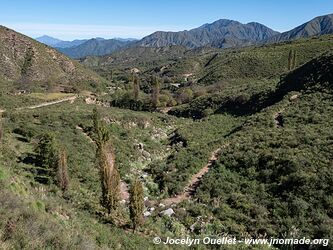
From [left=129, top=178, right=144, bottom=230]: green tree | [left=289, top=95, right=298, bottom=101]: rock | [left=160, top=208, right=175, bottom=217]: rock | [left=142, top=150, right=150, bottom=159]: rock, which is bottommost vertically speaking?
[left=142, top=150, right=150, bottom=159]: rock

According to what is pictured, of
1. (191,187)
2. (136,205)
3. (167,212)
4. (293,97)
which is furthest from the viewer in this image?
(293,97)

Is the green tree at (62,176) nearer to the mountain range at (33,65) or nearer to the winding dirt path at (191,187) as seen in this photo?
the winding dirt path at (191,187)

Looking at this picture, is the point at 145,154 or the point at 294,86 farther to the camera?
the point at 294,86

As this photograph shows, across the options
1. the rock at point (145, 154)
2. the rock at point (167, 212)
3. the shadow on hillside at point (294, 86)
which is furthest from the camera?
the shadow on hillside at point (294, 86)

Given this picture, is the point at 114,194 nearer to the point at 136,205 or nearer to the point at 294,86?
the point at 136,205

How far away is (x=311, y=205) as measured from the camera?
2114 cm

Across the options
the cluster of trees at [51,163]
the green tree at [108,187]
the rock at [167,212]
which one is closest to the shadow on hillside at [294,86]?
the rock at [167,212]

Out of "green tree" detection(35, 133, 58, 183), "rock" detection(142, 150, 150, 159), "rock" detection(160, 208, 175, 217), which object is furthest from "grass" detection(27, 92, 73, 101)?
"rock" detection(160, 208, 175, 217)

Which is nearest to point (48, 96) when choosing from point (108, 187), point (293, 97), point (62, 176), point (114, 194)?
point (293, 97)

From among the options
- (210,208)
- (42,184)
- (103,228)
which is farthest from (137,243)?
(42,184)

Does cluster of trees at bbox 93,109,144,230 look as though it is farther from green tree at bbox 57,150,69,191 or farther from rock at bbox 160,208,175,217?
green tree at bbox 57,150,69,191

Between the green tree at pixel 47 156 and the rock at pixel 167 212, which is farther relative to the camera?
the green tree at pixel 47 156

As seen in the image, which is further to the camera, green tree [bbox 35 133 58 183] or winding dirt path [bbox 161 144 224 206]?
green tree [bbox 35 133 58 183]

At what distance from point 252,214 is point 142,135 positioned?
81.1 ft
